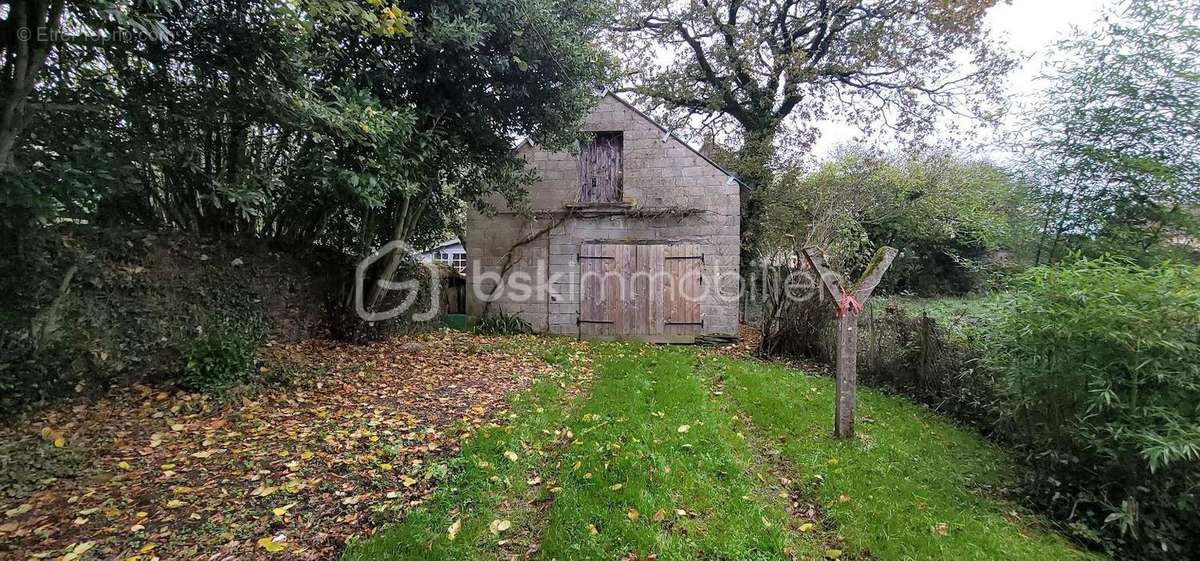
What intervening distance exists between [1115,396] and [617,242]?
7.39 metres

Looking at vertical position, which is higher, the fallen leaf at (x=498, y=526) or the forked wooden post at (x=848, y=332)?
the forked wooden post at (x=848, y=332)

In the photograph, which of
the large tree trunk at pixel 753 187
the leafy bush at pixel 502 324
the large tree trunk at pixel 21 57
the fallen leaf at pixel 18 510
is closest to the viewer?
the fallen leaf at pixel 18 510

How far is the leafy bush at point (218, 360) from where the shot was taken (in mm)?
4285

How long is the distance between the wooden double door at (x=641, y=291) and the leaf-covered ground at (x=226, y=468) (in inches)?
178

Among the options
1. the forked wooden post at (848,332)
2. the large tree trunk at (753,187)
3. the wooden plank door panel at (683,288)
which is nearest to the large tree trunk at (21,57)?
the forked wooden post at (848,332)

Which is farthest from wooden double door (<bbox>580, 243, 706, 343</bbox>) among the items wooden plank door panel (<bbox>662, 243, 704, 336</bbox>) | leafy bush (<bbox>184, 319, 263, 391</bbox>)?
leafy bush (<bbox>184, 319, 263, 391</bbox>)

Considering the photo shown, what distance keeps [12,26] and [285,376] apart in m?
3.25

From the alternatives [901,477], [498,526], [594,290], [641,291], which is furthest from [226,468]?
[641,291]

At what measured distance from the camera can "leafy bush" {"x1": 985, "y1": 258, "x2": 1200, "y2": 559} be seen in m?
2.50

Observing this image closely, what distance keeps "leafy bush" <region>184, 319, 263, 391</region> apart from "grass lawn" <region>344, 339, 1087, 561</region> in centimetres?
259

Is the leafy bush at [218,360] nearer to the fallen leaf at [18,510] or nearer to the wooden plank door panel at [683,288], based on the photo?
the fallen leaf at [18,510]

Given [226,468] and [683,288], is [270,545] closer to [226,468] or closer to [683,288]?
[226,468]

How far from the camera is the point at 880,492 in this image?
3.18 m

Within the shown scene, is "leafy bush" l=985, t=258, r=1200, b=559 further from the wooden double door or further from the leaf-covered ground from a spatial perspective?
the wooden double door
